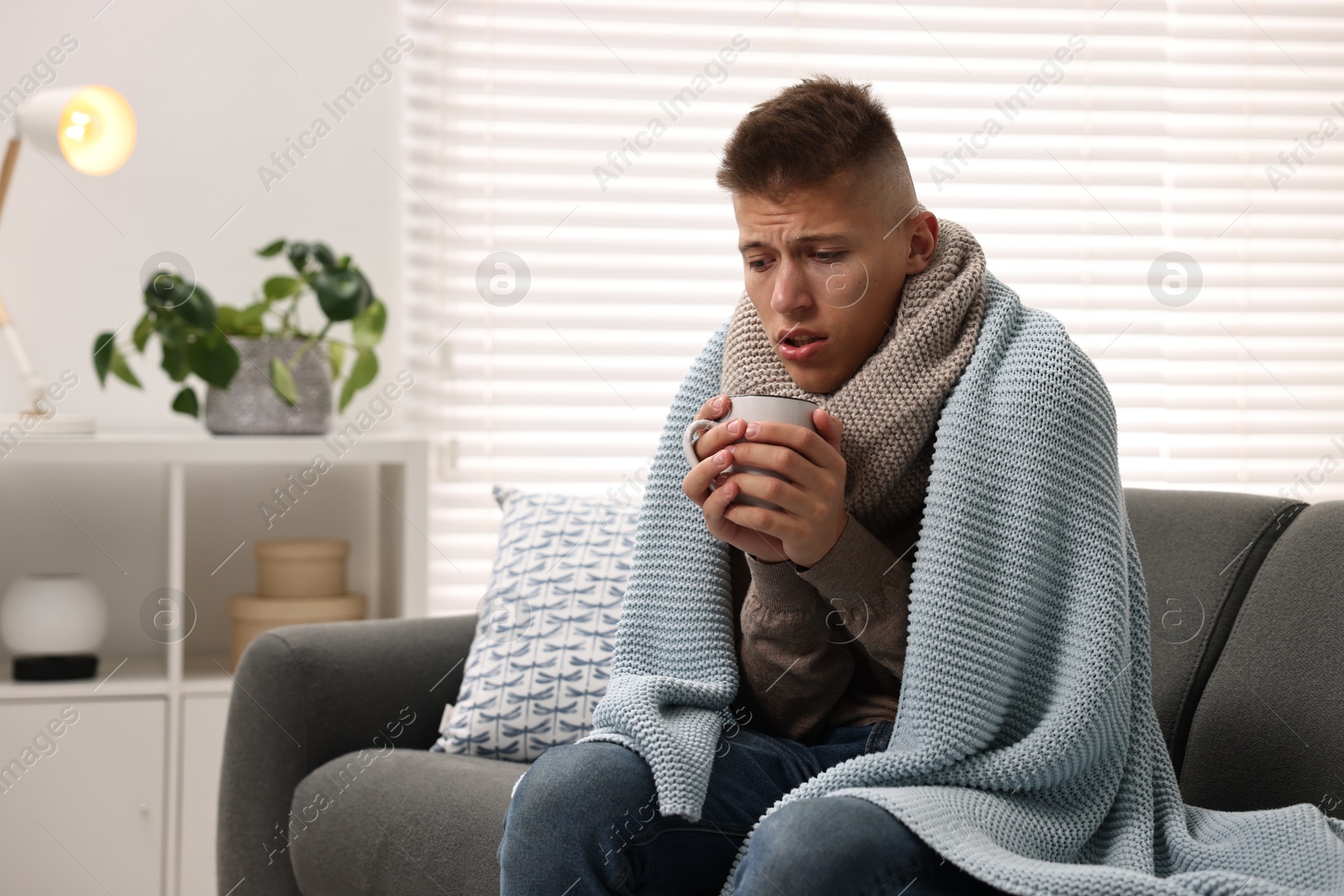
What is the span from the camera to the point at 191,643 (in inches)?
90.8

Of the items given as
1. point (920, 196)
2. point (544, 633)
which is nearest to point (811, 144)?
point (544, 633)

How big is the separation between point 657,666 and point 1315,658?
0.68 meters

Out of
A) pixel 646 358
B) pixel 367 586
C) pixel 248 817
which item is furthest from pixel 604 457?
pixel 248 817

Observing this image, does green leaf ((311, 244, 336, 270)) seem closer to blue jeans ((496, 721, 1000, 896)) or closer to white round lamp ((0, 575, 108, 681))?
white round lamp ((0, 575, 108, 681))

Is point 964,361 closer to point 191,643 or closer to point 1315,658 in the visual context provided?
point 1315,658

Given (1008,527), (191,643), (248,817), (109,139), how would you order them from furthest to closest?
1. (191,643)
2. (109,139)
3. (248,817)
4. (1008,527)

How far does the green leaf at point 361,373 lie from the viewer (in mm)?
2195

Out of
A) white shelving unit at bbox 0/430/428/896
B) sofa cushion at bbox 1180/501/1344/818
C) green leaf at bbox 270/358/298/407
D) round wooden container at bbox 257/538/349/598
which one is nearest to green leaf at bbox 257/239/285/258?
green leaf at bbox 270/358/298/407

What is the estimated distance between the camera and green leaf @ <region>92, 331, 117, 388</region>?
209cm

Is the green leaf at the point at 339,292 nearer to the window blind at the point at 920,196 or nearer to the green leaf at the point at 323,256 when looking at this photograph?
the green leaf at the point at 323,256

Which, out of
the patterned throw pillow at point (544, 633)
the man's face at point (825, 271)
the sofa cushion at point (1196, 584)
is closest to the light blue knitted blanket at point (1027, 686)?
the man's face at point (825, 271)

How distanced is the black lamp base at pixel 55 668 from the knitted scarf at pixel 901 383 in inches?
56.6

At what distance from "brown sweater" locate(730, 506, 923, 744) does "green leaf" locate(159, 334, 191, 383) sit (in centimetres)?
129

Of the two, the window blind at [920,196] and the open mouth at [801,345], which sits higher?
the window blind at [920,196]
